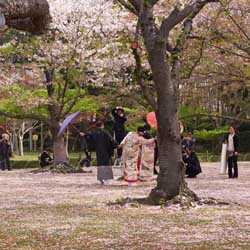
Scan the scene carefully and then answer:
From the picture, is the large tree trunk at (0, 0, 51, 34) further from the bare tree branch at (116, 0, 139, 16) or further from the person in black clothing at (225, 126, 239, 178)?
the person in black clothing at (225, 126, 239, 178)

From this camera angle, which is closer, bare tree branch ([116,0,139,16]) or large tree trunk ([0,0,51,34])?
large tree trunk ([0,0,51,34])

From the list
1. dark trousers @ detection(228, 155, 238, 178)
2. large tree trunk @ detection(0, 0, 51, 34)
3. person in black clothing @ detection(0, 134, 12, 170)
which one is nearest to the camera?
large tree trunk @ detection(0, 0, 51, 34)

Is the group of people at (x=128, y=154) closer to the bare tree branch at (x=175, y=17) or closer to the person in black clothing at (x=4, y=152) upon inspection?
the bare tree branch at (x=175, y=17)

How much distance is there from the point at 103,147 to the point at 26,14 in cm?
1042

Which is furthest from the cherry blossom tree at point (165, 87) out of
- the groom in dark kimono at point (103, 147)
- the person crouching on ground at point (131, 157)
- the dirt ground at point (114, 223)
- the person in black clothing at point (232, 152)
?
the person in black clothing at point (232, 152)

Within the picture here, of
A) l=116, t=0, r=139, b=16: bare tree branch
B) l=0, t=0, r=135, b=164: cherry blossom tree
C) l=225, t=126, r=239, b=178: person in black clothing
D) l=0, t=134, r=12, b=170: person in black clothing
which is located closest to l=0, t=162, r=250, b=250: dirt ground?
l=116, t=0, r=139, b=16: bare tree branch

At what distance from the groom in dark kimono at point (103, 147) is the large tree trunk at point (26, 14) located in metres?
10.0

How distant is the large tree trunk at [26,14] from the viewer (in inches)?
137

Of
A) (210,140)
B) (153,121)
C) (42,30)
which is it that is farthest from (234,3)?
(210,140)

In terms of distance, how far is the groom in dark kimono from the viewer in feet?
45.6

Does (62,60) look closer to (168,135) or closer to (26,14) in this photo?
(168,135)

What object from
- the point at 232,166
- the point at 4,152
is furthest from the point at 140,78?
the point at 4,152

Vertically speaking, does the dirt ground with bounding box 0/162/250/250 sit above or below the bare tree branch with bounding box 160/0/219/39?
below

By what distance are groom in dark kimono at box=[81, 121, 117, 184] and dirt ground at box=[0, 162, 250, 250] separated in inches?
61.7
